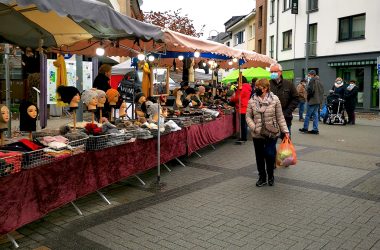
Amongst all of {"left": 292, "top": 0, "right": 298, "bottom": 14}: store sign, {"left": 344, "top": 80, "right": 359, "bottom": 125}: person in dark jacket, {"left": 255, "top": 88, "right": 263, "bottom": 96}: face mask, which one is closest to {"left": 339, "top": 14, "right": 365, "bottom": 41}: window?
{"left": 292, "top": 0, "right": 298, "bottom": 14}: store sign

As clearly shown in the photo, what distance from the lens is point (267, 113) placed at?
630 cm

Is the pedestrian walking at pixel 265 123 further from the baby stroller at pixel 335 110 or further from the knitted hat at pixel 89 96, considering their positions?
the baby stroller at pixel 335 110

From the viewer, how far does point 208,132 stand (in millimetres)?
9484

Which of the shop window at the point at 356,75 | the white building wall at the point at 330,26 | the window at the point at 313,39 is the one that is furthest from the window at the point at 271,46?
the shop window at the point at 356,75

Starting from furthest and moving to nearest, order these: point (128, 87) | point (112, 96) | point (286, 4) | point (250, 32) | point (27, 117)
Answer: point (250, 32), point (286, 4), point (128, 87), point (112, 96), point (27, 117)

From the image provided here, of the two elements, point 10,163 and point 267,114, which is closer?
point 10,163

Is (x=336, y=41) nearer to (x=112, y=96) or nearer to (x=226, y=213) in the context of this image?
(x=112, y=96)

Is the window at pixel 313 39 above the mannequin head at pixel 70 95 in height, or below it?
above

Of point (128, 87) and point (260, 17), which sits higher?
point (260, 17)

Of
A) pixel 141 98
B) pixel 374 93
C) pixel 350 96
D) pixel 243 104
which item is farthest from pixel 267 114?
pixel 374 93

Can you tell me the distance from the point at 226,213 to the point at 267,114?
1.84 m

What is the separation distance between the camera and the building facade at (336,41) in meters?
23.7

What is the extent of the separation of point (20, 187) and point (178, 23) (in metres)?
38.0

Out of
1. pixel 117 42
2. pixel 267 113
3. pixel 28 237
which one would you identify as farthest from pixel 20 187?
pixel 117 42
